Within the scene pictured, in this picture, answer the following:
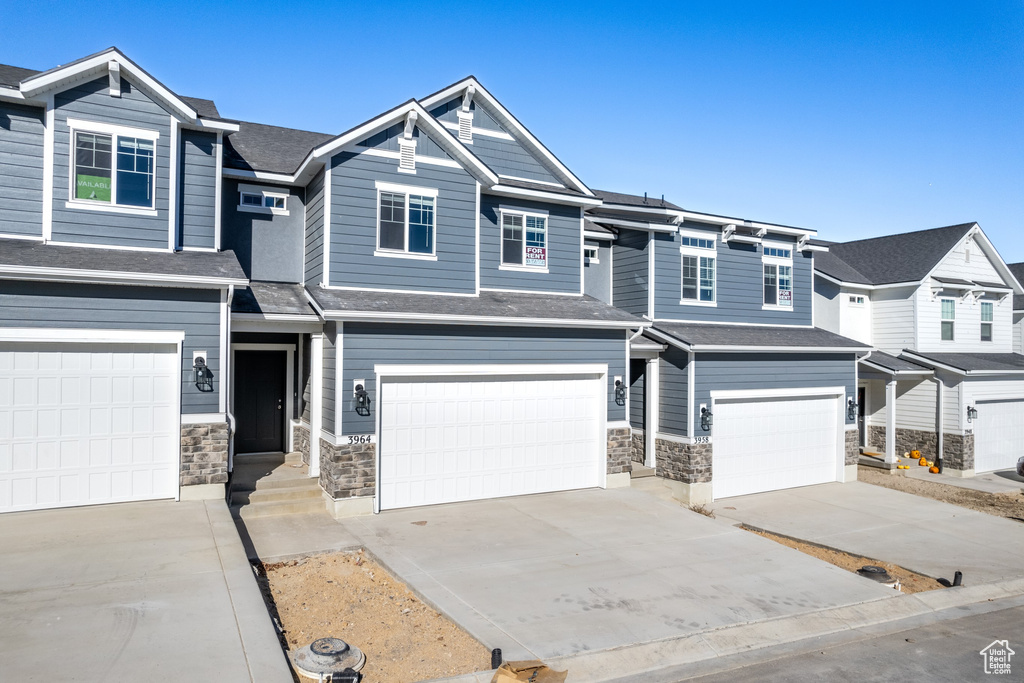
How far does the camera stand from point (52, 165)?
10008mm

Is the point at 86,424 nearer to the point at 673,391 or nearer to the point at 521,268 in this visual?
the point at 521,268

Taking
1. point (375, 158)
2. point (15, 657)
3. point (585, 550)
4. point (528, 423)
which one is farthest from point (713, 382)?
point (15, 657)

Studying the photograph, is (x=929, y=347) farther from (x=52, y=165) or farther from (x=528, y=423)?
(x=52, y=165)

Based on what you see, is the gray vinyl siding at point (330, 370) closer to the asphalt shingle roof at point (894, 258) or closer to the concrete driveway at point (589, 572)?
the concrete driveway at point (589, 572)

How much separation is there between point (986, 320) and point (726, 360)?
13.8 metres

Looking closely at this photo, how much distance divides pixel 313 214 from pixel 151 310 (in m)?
3.59

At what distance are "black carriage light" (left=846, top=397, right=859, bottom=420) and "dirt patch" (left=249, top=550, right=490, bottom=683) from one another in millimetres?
12742

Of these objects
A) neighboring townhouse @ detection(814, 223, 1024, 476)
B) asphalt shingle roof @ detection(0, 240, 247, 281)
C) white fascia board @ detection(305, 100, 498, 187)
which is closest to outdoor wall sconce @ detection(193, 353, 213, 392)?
asphalt shingle roof @ detection(0, 240, 247, 281)

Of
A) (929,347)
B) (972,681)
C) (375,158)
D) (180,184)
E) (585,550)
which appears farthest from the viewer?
(929,347)

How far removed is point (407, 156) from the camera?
40.3 ft

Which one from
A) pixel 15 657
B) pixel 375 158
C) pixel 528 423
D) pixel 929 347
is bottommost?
pixel 15 657
